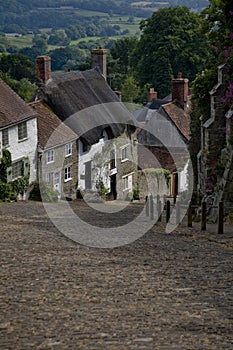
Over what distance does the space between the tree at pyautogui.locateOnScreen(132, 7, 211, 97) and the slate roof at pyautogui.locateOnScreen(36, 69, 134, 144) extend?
28929 millimetres

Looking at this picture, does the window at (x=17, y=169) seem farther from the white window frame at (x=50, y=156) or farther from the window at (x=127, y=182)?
the window at (x=127, y=182)

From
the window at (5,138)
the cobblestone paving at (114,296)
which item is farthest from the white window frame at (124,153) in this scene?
the cobblestone paving at (114,296)

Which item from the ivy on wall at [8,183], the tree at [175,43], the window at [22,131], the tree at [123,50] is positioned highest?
the tree at [123,50]

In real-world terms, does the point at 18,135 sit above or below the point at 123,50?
below

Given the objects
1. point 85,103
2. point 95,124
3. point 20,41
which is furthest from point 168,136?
point 20,41

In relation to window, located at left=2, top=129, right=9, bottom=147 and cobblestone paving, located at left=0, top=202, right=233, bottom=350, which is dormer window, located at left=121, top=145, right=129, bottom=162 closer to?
window, located at left=2, top=129, right=9, bottom=147

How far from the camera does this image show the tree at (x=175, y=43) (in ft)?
237

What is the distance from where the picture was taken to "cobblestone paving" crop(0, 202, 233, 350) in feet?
25.2

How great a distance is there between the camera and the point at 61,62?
460ft

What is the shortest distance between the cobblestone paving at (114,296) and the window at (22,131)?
18.6 m

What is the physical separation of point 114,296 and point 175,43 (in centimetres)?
6426

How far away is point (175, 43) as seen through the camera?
71938 millimetres

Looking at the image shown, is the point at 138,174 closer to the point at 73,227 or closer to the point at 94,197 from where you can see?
the point at 94,197

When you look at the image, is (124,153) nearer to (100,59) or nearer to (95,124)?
(95,124)
